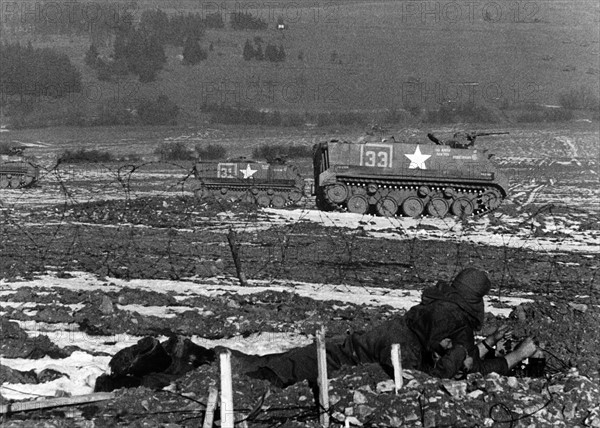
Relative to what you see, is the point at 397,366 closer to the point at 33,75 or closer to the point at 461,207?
the point at 461,207

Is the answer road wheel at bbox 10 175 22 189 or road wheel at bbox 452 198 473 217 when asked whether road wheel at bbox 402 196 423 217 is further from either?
road wheel at bbox 10 175 22 189

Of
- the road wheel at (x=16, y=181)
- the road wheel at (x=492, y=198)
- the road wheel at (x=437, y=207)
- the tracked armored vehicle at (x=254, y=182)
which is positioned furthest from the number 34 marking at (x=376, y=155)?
the road wheel at (x=16, y=181)

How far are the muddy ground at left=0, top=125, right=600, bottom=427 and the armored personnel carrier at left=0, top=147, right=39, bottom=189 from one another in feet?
28.5

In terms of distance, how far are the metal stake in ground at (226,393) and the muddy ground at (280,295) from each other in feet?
1.54

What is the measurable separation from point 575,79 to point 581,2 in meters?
27.9

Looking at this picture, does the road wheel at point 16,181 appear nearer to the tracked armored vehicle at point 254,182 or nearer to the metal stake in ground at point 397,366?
the tracked armored vehicle at point 254,182

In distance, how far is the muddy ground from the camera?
20.0ft

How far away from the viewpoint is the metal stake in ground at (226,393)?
5.36 m

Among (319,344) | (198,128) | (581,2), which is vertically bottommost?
(198,128)

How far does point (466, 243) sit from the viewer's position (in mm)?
17828

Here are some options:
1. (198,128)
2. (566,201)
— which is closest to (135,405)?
(566,201)

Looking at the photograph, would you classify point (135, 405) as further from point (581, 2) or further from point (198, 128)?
point (581, 2)

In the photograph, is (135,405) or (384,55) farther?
(384,55)

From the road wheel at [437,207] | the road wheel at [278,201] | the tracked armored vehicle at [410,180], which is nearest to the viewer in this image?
the road wheel at [437,207]
